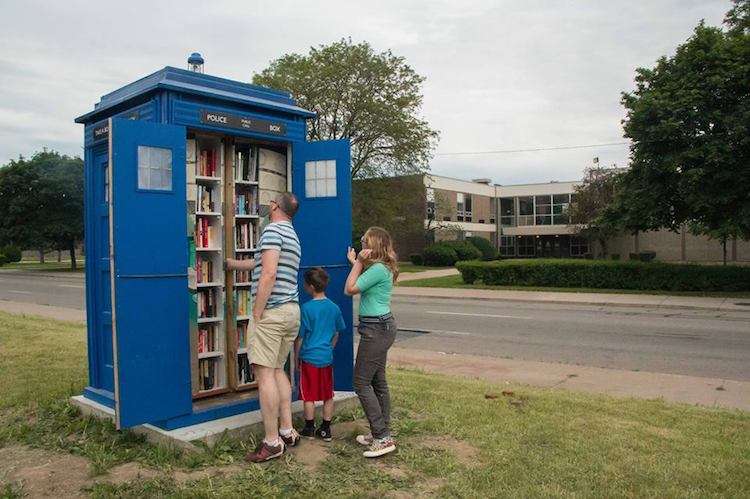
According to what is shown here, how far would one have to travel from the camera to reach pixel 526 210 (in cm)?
5797

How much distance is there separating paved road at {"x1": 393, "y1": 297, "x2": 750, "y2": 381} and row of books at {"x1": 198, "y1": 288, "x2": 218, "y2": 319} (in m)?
5.92

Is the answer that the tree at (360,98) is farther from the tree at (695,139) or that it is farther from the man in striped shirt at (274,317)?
the man in striped shirt at (274,317)

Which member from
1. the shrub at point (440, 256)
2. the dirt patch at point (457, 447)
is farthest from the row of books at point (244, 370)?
the shrub at point (440, 256)

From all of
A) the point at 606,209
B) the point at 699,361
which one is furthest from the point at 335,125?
the point at 699,361

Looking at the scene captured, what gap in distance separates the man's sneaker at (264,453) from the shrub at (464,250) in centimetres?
4171

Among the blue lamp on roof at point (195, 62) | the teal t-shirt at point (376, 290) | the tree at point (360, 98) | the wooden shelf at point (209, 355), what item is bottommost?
the wooden shelf at point (209, 355)

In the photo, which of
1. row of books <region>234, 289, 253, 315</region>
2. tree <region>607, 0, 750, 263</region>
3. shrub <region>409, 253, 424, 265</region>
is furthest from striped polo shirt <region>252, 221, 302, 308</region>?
shrub <region>409, 253, 424, 265</region>

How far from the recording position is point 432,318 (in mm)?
15227

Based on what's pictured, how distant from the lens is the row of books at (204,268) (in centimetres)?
557

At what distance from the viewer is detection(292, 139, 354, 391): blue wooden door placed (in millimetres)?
5594

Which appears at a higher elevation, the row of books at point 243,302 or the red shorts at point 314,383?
the row of books at point 243,302

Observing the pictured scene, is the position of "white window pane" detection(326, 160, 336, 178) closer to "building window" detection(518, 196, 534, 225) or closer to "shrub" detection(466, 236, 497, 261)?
"shrub" detection(466, 236, 497, 261)

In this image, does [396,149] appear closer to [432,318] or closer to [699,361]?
[432,318]

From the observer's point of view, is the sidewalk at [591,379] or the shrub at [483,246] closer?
the sidewalk at [591,379]
